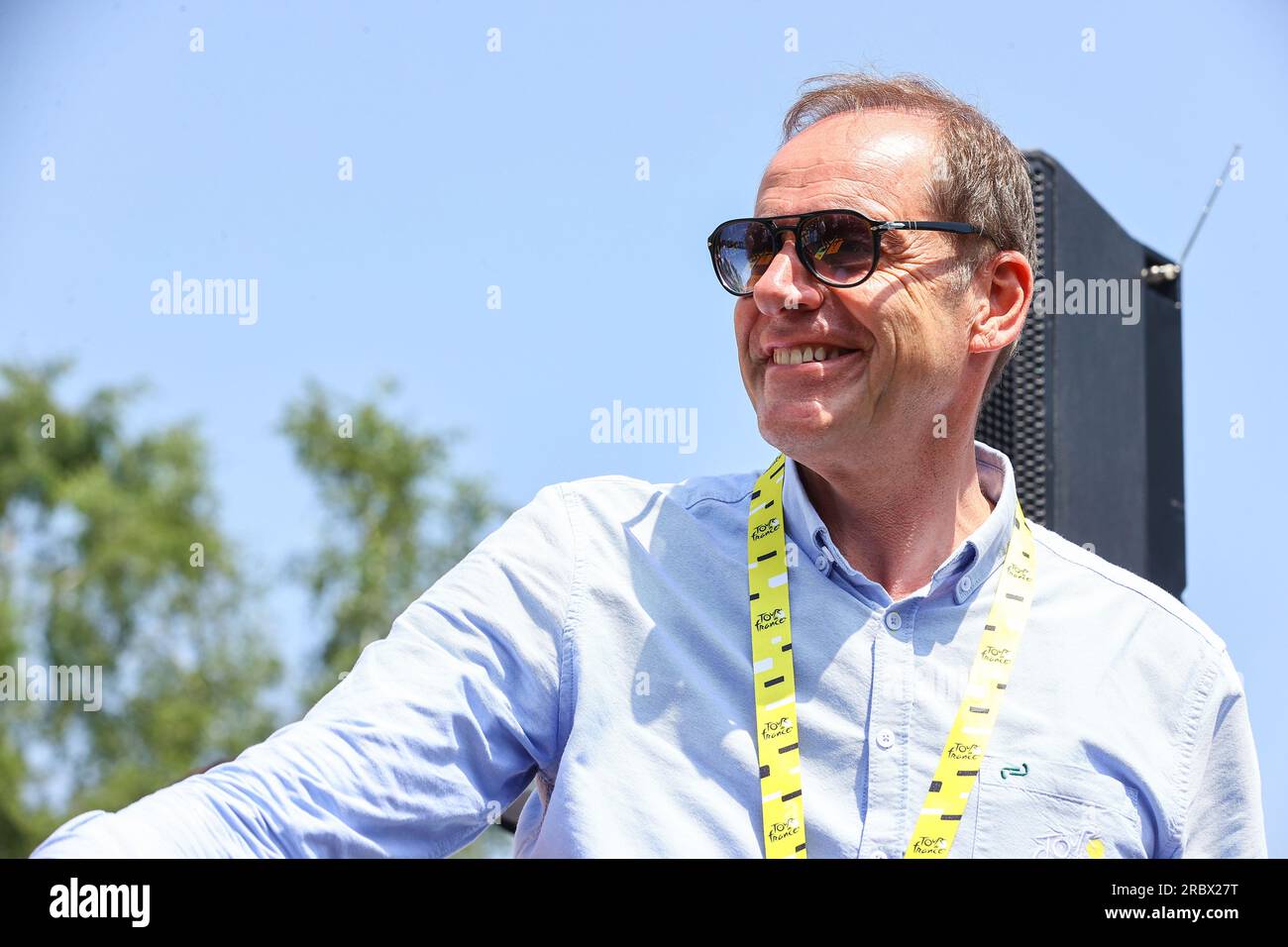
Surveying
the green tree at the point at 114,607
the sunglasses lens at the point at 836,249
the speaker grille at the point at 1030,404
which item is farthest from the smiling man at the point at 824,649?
the green tree at the point at 114,607

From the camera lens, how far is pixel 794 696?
276 cm

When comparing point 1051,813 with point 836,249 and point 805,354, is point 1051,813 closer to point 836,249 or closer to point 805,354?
point 805,354

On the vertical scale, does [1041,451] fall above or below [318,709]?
above

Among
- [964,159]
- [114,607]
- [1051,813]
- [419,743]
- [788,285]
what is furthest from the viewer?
[114,607]

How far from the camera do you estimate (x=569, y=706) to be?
108 inches

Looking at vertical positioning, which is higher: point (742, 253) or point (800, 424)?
point (742, 253)

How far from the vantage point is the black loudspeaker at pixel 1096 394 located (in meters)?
3.59

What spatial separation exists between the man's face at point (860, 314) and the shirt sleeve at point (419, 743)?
53 cm

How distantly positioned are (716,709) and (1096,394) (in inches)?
60.7

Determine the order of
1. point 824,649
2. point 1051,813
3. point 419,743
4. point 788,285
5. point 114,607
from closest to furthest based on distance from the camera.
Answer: point 419,743 → point 1051,813 → point 824,649 → point 788,285 → point 114,607

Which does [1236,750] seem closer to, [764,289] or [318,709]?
[764,289]

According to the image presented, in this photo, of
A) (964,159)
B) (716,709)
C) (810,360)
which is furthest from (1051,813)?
(964,159)

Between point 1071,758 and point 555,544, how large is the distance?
108 cm
